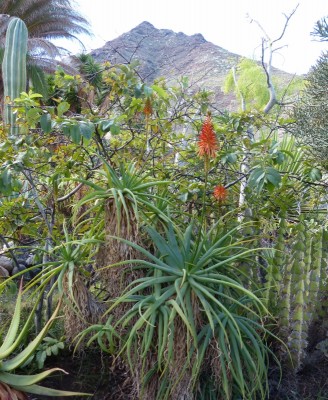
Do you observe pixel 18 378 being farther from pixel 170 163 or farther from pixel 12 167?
pixel 170 163

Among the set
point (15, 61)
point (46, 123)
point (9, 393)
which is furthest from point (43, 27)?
point (9, 393)

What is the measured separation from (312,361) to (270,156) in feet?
5.09

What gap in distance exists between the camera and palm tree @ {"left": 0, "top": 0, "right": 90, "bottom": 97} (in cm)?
1647

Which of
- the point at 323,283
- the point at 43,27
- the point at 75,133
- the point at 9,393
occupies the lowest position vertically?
the point at 9,393

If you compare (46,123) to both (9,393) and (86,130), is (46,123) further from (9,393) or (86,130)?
(9,393)

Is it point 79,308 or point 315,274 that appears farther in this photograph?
point 315,274

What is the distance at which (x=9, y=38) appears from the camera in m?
6.41

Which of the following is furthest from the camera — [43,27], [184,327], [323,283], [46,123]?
[43,27]

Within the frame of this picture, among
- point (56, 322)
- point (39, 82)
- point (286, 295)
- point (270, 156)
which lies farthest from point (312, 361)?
point (39, 82)

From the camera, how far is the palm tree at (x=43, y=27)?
16.5m

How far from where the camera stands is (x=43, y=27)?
57.8 feet

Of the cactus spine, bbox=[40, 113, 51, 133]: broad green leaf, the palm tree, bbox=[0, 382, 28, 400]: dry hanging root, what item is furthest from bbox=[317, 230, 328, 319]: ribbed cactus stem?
the palm tree

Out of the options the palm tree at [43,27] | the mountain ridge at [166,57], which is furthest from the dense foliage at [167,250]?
the palm tree at [43,27]

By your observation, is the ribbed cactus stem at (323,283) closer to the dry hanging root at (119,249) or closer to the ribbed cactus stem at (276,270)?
the ribbed cactus stem at (276,270)
